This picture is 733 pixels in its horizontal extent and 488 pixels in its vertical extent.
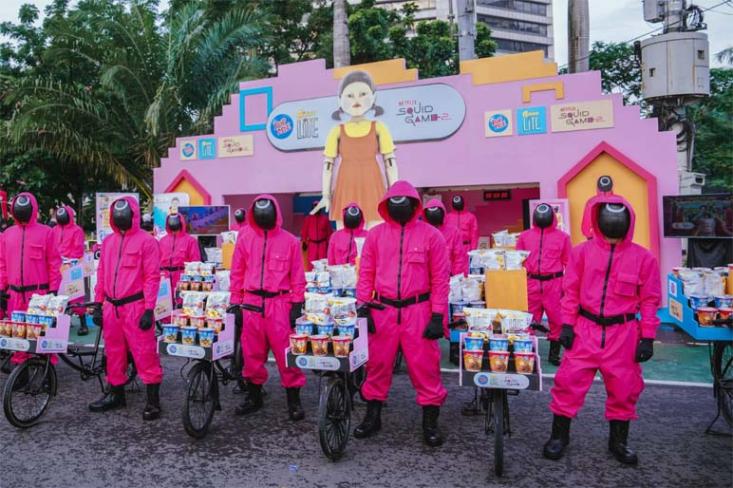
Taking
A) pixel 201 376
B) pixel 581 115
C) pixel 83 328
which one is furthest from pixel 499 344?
pixel 83 328

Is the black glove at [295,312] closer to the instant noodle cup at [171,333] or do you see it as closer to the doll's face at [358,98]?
the instant noodle cup at [171,333]

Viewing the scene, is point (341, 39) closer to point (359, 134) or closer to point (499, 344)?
point (359, 134)

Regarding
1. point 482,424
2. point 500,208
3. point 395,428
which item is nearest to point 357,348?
point 395,428

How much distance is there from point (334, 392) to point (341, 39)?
1267 cm

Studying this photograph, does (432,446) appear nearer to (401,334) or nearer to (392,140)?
(401,334)

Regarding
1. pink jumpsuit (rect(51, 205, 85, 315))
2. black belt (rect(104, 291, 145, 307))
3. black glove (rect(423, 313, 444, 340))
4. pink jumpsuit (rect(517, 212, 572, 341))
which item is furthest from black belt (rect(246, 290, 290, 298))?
pink jumpsuit (rect(51, 205, 85, 315))

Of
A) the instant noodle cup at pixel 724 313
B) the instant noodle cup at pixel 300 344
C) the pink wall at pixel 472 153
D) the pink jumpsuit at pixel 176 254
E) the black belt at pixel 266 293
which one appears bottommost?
the instant noodle cup at pixel 300 344

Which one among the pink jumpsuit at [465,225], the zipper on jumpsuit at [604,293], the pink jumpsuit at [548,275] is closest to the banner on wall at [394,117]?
the pink jumpsuit at [465,225]

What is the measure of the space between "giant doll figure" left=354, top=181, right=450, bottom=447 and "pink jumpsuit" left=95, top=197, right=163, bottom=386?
196 centimetres

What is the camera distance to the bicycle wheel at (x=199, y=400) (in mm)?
4508

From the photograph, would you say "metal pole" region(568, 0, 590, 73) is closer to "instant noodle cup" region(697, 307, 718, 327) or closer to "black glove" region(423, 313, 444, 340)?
"instant noodle cup" region(697, 307, 718, 327)

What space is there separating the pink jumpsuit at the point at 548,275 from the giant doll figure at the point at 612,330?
264cm

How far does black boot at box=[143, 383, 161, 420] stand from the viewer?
5.08 m

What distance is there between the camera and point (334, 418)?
4227 millimetres
